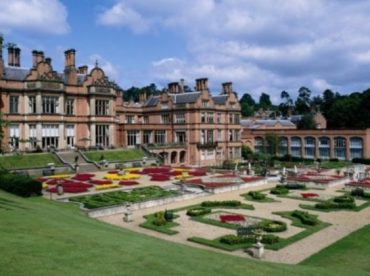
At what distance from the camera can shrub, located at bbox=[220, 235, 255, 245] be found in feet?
68.5

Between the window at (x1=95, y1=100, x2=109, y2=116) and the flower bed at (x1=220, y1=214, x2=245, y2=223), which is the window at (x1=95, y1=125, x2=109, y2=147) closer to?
the window at (x1=95, y1=100, x2=109, y2=116)

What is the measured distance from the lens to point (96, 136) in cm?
5681

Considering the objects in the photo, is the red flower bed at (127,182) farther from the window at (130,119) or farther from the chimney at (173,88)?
the chimney at (173,88)

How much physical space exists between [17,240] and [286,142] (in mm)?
74755

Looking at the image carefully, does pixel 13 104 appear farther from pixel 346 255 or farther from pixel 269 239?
pixel 346 255

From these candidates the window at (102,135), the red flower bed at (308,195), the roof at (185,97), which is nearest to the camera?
the red flower bed at (308,195)

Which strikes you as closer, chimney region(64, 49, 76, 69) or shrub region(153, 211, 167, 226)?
shrub region(153, 211, 167, 226)

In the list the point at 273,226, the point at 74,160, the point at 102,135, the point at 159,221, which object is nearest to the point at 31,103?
the point at 74,160

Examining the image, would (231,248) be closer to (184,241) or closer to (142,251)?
(184,241)

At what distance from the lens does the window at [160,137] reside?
221 ft

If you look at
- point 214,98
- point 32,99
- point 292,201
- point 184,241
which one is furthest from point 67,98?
point 184,241

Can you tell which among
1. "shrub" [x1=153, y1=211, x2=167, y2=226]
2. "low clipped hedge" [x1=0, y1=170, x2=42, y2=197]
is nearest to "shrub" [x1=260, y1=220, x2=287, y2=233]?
"shrub" [x1=153, y1=211, x2=167, y2=226]

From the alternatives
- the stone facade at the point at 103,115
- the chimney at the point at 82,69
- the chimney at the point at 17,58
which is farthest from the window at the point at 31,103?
the chimney at the point at 82,69

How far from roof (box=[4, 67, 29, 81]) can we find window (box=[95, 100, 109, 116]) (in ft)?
32.0
